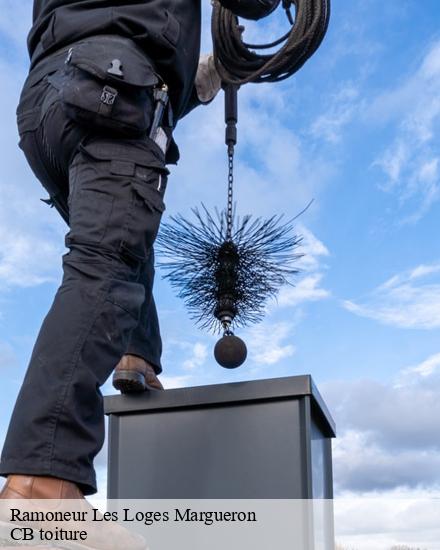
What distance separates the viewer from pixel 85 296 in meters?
1.33

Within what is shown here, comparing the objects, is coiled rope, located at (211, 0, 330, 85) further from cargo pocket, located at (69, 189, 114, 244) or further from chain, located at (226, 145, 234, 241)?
cargo pocket, located at (69, 189, 114, 244)

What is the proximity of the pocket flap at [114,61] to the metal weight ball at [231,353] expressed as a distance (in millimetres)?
740

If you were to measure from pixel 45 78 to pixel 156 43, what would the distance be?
24cm

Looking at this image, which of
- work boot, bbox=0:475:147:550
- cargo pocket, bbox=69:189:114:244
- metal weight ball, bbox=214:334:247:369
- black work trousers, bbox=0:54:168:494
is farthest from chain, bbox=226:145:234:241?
work boot, bbox=0:475:147:550

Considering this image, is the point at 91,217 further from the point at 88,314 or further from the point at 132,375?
the point at 132,375

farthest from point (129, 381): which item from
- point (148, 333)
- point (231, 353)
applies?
point (231, 353)

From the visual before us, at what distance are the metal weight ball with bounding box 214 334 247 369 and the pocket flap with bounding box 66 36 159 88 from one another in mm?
740

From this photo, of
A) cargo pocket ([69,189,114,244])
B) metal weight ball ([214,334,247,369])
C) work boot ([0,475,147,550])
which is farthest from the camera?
metal weight ball ([214,334,247,369])

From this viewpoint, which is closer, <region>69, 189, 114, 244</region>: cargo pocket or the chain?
<region>69, 189, 114, 244</region>: cargo pocket

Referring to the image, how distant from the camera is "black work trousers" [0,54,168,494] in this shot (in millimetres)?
1237

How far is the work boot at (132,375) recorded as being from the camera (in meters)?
1.85

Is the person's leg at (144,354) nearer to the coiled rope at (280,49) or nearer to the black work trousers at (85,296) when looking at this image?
the black work trousers at (85,296)

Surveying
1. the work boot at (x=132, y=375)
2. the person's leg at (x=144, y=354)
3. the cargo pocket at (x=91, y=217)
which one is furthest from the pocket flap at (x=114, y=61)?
the work boot at (x=132, y=375)

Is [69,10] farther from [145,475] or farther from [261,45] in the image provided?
[145,475]
